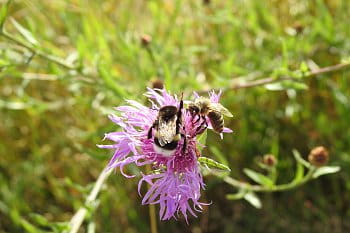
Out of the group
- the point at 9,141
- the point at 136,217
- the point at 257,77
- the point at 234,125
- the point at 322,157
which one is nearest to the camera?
the point at 322,157

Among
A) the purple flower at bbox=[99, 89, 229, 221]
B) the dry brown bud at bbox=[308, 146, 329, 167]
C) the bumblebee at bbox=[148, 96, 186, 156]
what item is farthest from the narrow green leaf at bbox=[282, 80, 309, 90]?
the bumblebee at bbox=[148, 96, 186, 156]

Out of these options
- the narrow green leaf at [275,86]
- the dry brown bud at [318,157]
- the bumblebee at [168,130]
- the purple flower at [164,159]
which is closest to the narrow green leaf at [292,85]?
the narrow green leaf at [275,86]

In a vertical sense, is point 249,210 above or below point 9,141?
below

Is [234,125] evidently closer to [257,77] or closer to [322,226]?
[257,77]

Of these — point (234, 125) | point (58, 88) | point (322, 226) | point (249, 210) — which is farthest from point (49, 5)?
point (322, 226)

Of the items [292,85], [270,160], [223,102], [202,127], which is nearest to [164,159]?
[202,127]

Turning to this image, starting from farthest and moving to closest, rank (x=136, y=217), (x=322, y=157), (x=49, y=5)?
(x=49, y=5) < (x=136, y=217) < (x=322, y=157)

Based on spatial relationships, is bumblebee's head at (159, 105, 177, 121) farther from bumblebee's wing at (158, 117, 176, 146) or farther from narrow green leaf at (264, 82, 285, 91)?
narrow green leaf at (264, 82, 285, 91)
